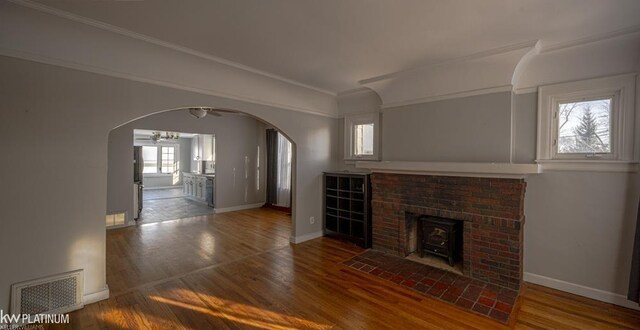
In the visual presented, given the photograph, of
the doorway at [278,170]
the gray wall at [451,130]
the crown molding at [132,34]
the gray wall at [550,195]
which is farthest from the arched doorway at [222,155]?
the gray wall at [550,195]

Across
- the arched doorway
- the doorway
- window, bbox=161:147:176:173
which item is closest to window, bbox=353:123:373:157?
the arched doorway

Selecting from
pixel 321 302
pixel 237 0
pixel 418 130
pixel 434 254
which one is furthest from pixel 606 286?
pixel 237 0

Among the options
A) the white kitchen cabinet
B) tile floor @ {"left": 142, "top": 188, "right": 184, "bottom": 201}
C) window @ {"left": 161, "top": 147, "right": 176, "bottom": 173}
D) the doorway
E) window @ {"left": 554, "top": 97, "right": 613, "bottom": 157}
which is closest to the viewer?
window @ {"left": 554, "top": 97, "right": 613, "bottom": 157}

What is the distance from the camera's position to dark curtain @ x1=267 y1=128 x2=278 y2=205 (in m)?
7.61

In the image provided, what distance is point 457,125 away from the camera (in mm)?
3539

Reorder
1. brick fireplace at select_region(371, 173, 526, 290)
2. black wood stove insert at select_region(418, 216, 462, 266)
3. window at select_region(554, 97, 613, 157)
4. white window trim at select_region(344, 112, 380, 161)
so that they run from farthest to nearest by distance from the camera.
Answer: white window trim at select_region(344, 112, 380, 161)
black wood stove insert at select_region(418, 216, 462, 266)
brick fireplace at select_region(371, 173, 526, 290)
window at select_region(554, 97, 613, 157)

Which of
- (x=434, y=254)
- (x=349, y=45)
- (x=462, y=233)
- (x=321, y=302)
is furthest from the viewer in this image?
(x=434, y=254)

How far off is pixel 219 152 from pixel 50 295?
4865 millimetres

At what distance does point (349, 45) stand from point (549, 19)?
1.82 meters

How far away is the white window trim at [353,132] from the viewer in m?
4.67

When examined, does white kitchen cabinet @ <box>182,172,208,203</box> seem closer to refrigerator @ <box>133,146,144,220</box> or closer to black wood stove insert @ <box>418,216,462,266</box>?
refrigerator @ <box>133,146,144,220</box>

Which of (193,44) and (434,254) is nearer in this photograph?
(193,44)

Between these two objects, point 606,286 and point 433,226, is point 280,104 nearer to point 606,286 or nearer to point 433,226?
point 433,226

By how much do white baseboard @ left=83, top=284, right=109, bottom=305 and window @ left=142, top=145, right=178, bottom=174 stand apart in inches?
431
